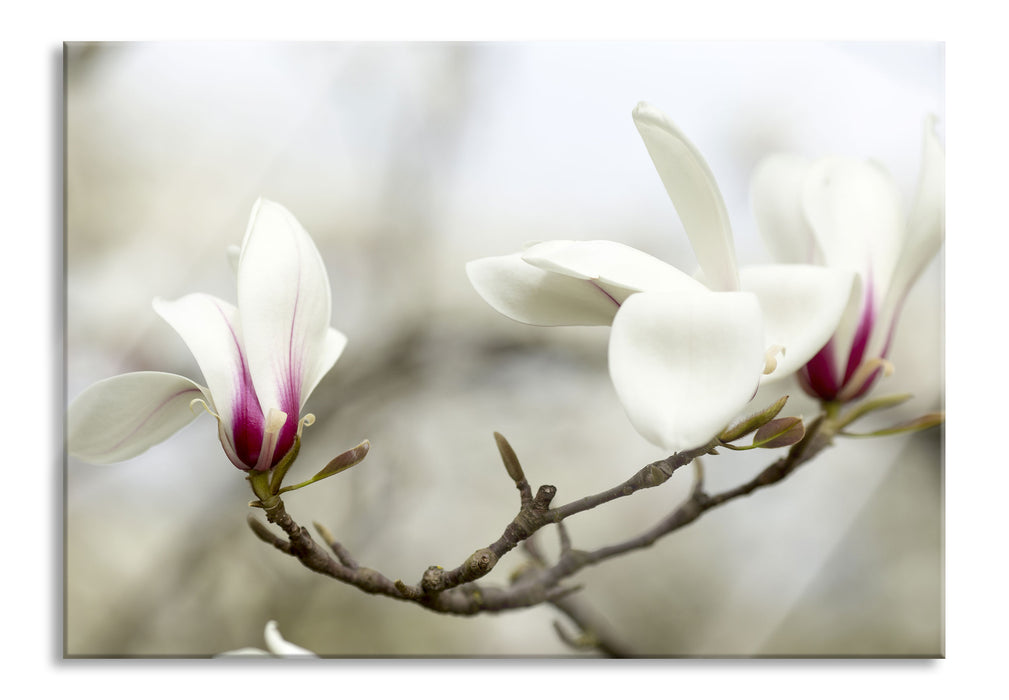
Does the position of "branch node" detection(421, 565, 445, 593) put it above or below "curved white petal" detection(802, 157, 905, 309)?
below

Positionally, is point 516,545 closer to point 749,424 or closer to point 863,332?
point 749,424

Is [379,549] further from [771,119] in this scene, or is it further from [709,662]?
[771,119]

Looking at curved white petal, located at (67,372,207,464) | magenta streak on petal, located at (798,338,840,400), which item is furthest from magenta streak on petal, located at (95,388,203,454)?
magenta streak on petal, located at (798,338,840,400)

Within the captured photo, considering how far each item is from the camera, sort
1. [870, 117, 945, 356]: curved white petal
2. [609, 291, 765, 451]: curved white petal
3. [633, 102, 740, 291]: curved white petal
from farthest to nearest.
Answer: [870, 117, 945, 356]: curved white petal
[633, 102, 740, 291]: curved white petal
[609, 291, 765, 451]: curved white petal

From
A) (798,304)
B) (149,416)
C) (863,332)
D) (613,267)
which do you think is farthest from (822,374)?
(149,416)

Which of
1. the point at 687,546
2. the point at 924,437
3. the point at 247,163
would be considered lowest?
the point at 687,546

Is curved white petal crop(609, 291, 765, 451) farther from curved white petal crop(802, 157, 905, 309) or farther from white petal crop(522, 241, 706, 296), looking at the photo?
curved white petal crop(802, 157, 905, 309)

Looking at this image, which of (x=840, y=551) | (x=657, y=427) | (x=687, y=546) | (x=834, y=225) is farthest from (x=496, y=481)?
(x=657, y=427)
